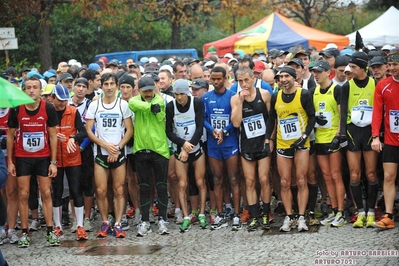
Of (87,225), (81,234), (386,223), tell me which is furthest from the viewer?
(87,225)

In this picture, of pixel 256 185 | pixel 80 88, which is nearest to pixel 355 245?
pixel 256 185

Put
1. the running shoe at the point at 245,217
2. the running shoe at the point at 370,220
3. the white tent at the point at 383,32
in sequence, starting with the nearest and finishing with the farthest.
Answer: the running shoe at the point at 370,220, the running shoe at the point at 245,217, the white tent at the point at 383,32

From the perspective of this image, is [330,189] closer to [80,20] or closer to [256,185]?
[256,185]

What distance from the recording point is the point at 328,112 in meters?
10.5

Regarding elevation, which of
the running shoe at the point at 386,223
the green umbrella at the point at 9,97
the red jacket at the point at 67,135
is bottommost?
the running shoe at the point at 386,223

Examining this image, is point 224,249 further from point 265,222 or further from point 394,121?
point 394,121

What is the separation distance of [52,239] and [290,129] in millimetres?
3568

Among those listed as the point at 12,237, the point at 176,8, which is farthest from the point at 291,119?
the point at 176,8

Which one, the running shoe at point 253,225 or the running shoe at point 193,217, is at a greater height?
the running shoe at point 253,225

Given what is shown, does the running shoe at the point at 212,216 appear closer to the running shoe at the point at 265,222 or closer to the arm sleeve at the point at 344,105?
the running shoe at the point at 265,222

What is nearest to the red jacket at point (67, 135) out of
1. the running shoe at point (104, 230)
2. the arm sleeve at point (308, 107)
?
the running shoe at point (104, 230)

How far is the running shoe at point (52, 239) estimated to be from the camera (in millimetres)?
10445

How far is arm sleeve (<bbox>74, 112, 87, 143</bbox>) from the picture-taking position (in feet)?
35.5

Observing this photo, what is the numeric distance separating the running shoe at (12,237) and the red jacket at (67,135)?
115 cm
